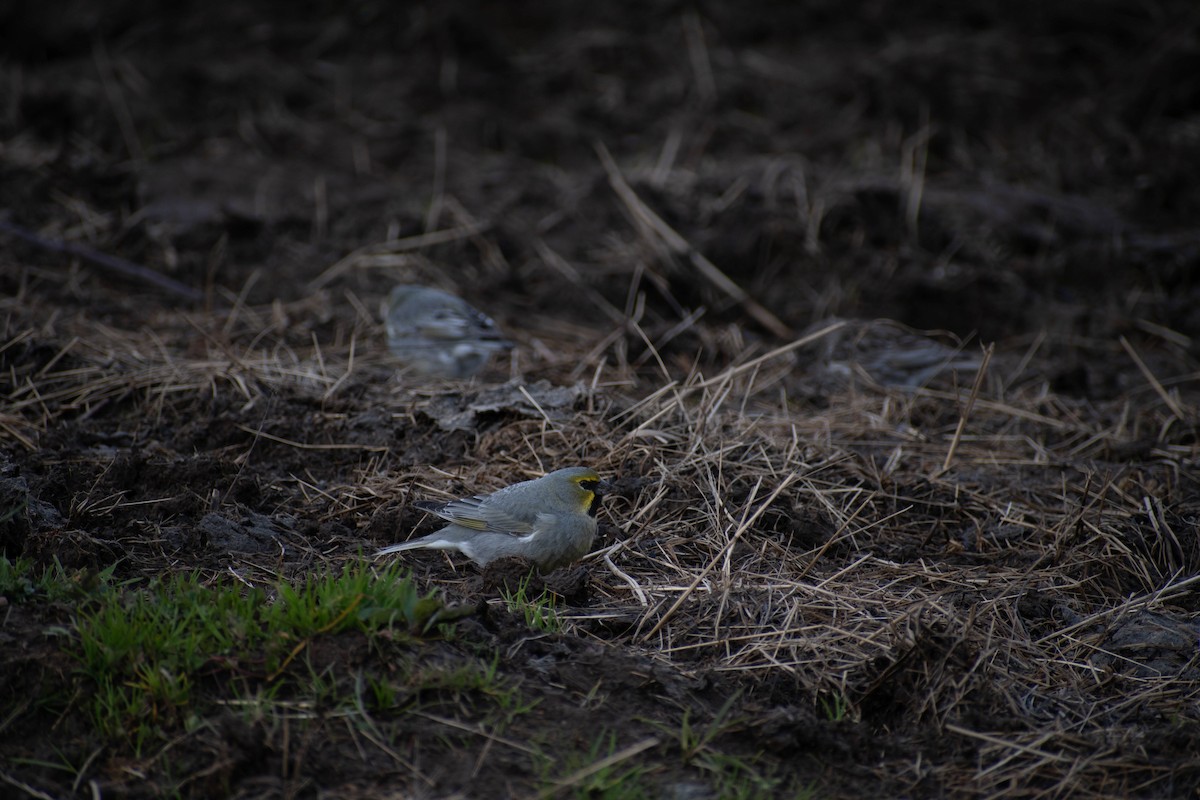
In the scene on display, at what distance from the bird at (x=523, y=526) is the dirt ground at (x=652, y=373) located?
0.17m

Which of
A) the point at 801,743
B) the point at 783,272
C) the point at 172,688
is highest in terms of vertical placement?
the point at 172,688

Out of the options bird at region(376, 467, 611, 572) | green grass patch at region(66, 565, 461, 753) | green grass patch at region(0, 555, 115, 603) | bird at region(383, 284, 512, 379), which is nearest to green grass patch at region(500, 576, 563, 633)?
bird at region(376, 467, 611, 572)

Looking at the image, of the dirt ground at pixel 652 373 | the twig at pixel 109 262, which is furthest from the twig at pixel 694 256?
the twig at pixel 109 262

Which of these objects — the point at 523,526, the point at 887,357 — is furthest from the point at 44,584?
the point at 887,357

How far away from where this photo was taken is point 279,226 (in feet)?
27.4

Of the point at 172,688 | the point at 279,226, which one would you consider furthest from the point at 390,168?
the point at 172,688

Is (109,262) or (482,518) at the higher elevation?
(482,518)

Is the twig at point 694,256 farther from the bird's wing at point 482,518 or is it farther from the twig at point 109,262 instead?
the bird's wing at point 482,518

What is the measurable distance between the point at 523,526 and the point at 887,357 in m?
3.51

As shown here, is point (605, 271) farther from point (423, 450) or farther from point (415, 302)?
point (423, 450)

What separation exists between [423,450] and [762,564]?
6.19ft

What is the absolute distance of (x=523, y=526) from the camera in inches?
175

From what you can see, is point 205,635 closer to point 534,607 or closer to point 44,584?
point 44,584

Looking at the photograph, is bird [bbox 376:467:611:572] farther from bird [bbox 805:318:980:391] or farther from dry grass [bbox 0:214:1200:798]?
bird [bbox 805:318:980:391]
